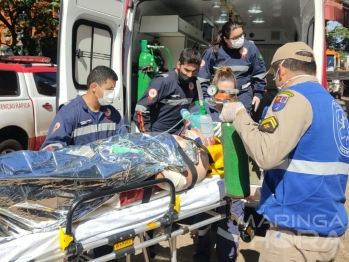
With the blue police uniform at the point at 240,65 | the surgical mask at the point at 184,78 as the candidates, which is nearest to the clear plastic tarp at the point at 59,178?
the surgical mask at the point at 184,78

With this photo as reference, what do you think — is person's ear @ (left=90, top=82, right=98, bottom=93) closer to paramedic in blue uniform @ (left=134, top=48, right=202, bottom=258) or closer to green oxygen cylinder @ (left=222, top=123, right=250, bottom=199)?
paramedic in blue uniform @ (left=134, top=48, right=202, bottom=258)

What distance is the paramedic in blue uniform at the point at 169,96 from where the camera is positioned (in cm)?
348

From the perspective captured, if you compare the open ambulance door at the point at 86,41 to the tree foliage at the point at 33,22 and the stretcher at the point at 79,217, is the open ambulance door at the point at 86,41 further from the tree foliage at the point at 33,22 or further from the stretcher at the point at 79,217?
the tree foliage at the point at 33,22

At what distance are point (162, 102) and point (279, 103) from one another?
1829 millimetres

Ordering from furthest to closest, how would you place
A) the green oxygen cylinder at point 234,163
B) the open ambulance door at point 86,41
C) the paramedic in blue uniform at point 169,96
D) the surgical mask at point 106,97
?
the paramedic in blue uniform at point 169,96, the open ambulance door at point 86,41, the surgical mask at point 106,97, the green oxygen cylinder at point 234,163

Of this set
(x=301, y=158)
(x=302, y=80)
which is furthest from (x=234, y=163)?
(x=302, y=80)

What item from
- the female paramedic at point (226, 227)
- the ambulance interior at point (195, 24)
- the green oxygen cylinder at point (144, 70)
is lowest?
the female paramedic at point (226, 227)

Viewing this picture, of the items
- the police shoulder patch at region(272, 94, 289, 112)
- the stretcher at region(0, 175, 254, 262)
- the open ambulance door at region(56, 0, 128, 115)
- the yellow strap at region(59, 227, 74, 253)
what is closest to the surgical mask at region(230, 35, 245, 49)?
the open ambulance door at region(56, 0, 128, 115)

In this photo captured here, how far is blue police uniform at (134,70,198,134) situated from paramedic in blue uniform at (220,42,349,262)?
5.15 feet

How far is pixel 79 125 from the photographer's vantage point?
2752 mm

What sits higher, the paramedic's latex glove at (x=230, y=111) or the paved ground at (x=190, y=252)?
the paramedic's latex glove at (x=230, y=111)

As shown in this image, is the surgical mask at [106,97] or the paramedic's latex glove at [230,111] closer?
the paramedic's latex glove at [230,111]

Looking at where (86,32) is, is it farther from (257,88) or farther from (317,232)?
(317,232)

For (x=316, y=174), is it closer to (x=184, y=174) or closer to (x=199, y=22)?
(x=184, y=174)
